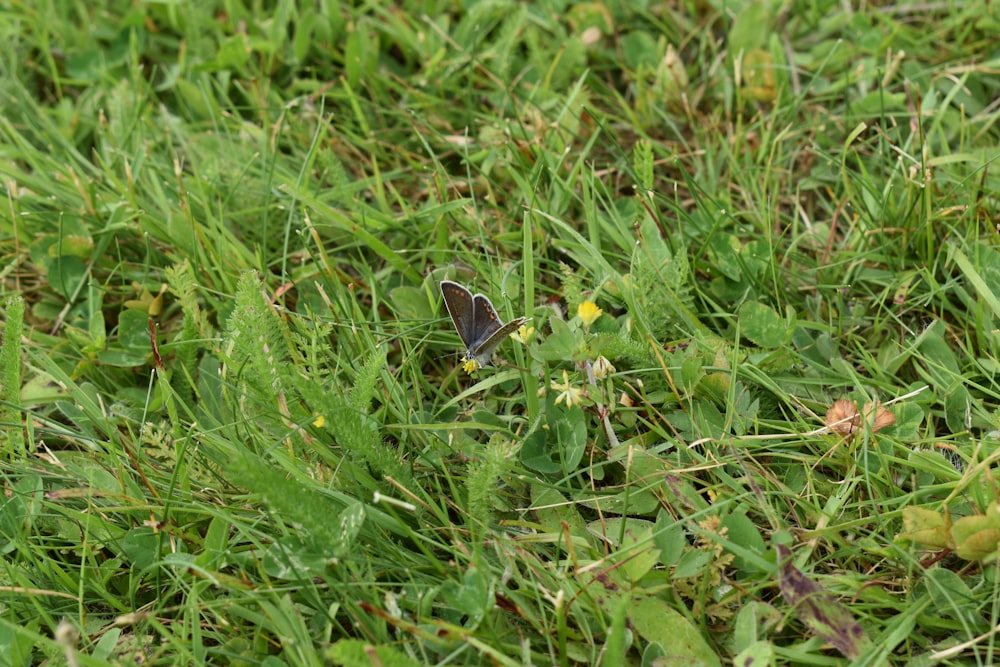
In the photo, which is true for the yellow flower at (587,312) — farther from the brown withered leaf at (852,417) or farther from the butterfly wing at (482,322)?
the brown withered leaf at (852,417)

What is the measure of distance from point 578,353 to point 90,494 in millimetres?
1233

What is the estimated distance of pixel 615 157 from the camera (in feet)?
10.2

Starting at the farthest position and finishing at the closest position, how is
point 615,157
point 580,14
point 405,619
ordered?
1. point 580,14
2. point 615,157
3. point 405,619

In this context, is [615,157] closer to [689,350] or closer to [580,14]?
[580,14]

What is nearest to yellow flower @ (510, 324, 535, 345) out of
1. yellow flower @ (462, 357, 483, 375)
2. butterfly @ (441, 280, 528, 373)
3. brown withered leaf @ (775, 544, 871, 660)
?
butterfly @ (441, 280, 528, 373)

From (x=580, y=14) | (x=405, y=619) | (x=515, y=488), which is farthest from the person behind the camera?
(x=580, y=14)

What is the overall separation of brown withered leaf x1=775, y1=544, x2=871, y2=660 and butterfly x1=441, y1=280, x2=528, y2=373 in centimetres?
84

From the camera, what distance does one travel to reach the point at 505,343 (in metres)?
2.46

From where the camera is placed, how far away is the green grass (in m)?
1.95

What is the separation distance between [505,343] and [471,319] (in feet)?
0.78

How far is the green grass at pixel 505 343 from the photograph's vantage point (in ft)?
6.39

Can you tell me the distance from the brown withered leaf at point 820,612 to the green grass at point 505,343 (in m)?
0.01

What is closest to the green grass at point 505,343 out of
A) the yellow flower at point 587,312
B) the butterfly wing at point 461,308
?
the yellow flower at point 587,312

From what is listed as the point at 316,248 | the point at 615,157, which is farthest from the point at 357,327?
the point at 615,157
